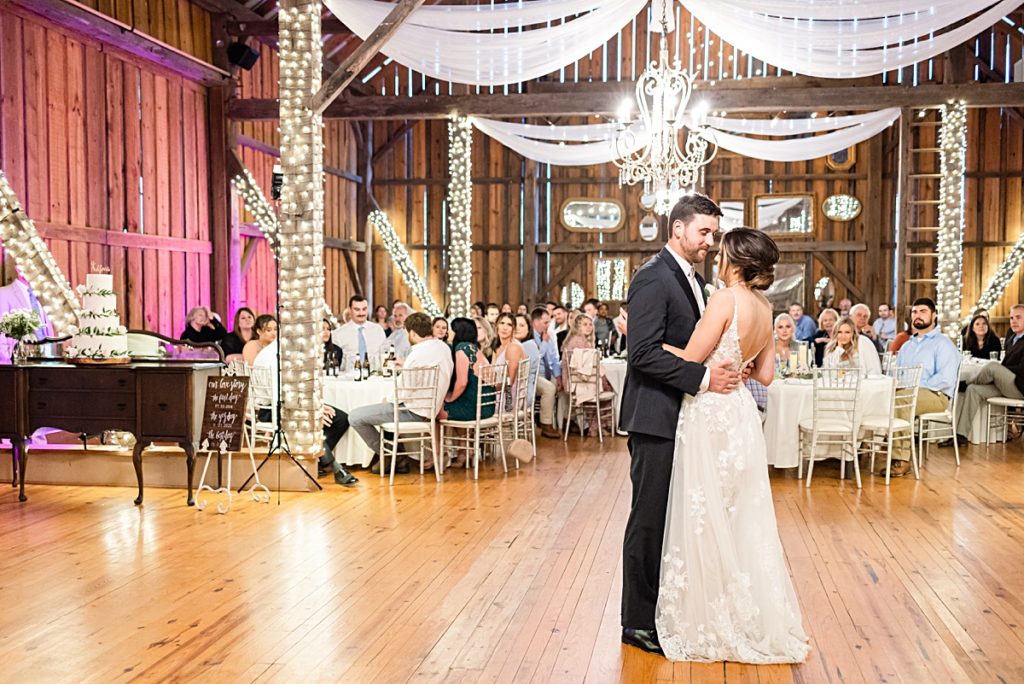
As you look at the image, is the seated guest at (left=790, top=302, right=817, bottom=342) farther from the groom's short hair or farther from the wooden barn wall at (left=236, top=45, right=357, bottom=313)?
the groom's short hair

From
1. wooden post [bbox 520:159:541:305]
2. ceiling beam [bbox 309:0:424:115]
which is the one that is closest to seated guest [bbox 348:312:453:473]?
ceiling beam [bbox 309:0:424:115]

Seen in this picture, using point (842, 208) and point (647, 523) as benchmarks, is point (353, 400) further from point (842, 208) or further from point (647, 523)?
point (842, 208)

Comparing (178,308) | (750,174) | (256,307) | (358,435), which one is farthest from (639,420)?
(750,174)

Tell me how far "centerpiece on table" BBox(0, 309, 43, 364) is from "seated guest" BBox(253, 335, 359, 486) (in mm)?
1597

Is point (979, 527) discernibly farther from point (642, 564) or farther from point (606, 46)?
point (606, 46)

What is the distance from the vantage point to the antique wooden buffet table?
6480 millimetres

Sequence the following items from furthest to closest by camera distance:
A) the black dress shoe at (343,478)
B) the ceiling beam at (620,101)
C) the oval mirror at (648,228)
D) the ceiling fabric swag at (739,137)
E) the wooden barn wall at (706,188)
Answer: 1. the oval mirror at (648,228)
2. the wooden barn wall at (706,188)
3. the ceiling fabric swag at (739,137)
4. the ceiling beam at (620,101)
5. the black dress shoe at (343,478)

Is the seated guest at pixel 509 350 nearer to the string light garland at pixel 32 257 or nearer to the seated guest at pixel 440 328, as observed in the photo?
the seated guest at pixel 440 328

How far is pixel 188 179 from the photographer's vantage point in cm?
1245

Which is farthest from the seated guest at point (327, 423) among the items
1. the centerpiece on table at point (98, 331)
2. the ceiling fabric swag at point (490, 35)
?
the ceiling fabric swag at point (490, 35)

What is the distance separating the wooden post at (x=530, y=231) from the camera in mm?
17453

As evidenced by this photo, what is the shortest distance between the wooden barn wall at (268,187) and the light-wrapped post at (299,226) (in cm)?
659

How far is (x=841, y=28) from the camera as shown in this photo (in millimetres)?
9172

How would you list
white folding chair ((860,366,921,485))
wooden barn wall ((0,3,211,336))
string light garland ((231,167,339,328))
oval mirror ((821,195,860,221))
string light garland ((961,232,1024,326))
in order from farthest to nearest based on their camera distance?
oval mirror ((821,195,860,221)) → string light garland ((961,232,1024,326)) → string light garland ((231,167,339,328)) → wooden barn wall ((0,3,211,336)) → white folding chair ((860,366,921,485))
